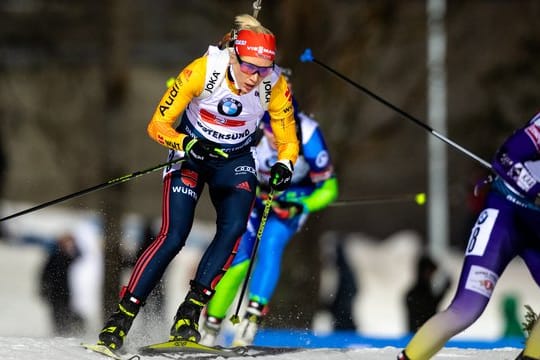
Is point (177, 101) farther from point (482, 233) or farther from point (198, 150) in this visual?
point (482, 233)

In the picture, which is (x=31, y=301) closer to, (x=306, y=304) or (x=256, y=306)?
(x=306, y=304)

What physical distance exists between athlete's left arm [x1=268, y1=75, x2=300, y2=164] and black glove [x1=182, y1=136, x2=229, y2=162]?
502mm

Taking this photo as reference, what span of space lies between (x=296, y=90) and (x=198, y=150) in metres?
6.44

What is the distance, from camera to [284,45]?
14945mm

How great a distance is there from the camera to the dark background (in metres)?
15.2

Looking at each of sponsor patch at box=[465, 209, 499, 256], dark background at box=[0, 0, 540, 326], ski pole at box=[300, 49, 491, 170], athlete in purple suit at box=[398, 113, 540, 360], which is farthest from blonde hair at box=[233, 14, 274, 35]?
dark background at box=[0, 0, 540, 326]

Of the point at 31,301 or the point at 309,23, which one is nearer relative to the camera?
the point at 309,23

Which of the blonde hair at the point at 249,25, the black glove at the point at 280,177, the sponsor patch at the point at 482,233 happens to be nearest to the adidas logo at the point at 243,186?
the black glove at the point at 280,177

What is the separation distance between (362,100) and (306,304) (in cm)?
282

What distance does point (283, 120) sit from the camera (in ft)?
29.2

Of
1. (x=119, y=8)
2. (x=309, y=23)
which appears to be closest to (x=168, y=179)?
(x=309, y=23)

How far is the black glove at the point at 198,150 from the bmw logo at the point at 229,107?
0.22 metres

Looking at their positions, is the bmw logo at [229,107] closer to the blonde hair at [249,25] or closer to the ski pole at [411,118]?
the blonde hair at [249,25]

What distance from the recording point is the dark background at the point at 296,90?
50.0 ft
